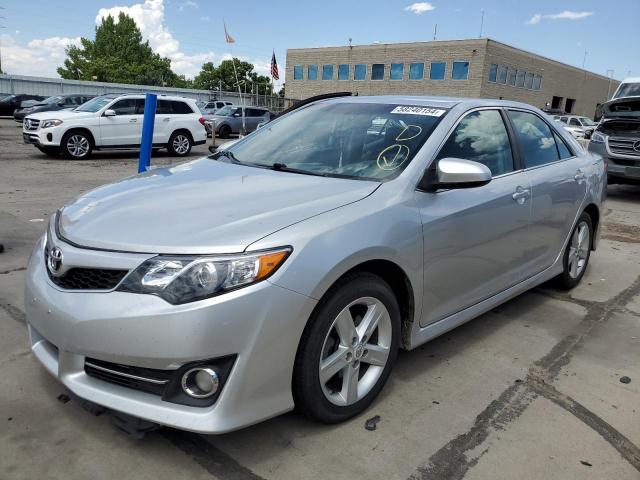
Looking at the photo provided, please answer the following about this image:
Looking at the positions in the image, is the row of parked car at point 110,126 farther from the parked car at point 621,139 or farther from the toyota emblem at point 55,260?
the toyota emblem at point 55,260

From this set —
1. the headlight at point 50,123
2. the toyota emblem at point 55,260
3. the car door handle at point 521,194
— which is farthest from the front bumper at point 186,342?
the headlight at point 50,123

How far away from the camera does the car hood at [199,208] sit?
7.14 feet

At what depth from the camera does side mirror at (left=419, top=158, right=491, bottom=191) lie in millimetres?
2764

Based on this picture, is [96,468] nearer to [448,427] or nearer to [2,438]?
[2,438]

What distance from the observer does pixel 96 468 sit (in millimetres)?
2199

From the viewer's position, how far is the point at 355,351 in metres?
2.53

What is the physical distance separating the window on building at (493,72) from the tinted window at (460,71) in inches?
80.0

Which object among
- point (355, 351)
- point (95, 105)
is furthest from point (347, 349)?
→ point (95, 105)

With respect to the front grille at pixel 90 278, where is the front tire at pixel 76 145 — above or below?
below

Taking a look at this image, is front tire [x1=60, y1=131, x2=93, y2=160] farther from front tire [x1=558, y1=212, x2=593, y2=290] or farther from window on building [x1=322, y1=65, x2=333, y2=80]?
window on building [x1=322, y1=65, x2=333, y2=80]

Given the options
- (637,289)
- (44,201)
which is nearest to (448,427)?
(637,289)

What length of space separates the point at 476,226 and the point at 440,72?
1913 inches

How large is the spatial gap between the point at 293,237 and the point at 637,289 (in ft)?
13.9

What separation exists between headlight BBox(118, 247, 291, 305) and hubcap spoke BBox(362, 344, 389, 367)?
0.79 meters
